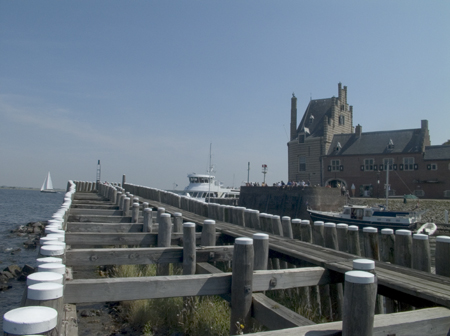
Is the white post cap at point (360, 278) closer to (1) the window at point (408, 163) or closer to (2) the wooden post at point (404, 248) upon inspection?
(2) the wooden post at point (404, 248)

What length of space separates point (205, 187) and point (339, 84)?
2688cm

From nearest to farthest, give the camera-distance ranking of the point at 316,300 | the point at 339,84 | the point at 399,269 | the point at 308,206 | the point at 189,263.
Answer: the point at 399,269 → the point at 189,263 → the point at 316,300 → the point at 308,206 → the point at 339,84

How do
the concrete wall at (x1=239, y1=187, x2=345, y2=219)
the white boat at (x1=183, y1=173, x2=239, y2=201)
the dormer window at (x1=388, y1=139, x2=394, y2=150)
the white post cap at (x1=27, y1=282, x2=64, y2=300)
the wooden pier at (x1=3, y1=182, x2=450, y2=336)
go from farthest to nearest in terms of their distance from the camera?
the white boat at (x1=183, y1=173, x2=239, y2=201)
the dormer window at (x1=388, y1=139, x2=394, y2=150)
the concrete wall at (x1=239, y1=187, x2=345, y2=219)
the wooden pier at (x1=3, y1=182, x2=450, y2=336)
the white post cap at (x1=27, y1=282, x2=64, y2=300)

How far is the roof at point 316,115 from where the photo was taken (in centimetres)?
5780

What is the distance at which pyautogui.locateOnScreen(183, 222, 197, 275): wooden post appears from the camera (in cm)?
655

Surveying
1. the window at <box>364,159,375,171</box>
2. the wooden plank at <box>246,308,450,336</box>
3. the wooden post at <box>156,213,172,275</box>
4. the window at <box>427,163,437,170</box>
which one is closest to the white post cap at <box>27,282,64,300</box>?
the wooden plank at <box>246,308,450,336</box>

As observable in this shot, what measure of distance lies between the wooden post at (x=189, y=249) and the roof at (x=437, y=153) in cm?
4919

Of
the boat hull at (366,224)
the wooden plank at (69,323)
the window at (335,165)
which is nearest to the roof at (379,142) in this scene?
the window at (335,165)

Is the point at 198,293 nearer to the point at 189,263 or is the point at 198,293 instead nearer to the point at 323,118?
the point at 189,263

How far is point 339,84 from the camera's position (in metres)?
60.2

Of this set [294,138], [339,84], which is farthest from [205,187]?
[339,84]

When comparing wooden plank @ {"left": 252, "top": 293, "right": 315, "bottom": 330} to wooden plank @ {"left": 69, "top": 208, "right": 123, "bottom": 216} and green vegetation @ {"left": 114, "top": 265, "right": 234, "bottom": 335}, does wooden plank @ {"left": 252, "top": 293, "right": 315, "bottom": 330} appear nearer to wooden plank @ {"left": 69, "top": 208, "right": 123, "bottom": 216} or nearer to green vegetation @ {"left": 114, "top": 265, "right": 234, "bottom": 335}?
green vegetation @ {"left": 114, "top": 265, "right": 234, "bottom": 335}

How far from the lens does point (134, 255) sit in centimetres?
633

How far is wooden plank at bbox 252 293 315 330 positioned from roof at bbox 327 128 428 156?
50.5 m
